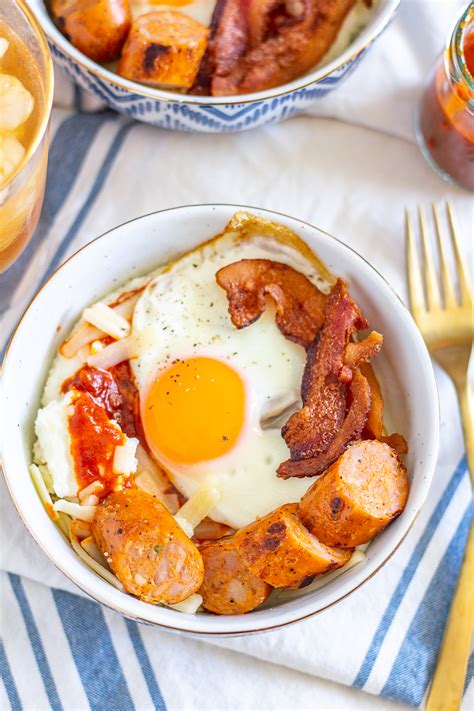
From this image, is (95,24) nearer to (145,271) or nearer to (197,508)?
(145,271)

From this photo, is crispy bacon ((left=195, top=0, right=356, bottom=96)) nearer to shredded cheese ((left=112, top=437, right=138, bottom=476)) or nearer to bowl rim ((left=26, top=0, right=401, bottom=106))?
bowl rim ((left=26, top=0, right=401, bottom=106))

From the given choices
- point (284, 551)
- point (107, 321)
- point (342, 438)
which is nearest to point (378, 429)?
point (342, 438)

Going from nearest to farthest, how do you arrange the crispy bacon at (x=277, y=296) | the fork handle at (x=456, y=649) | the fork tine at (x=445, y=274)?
the crispy bacon at (x=277, y=296), the fork handle at (x=456, y=649), the fork tine at (x=445, y=274)

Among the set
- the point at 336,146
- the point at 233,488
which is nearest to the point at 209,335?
the point at 233,488

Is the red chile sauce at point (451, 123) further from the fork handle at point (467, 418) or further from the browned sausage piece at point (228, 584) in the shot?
the browned sausage piece at point (228, 584)

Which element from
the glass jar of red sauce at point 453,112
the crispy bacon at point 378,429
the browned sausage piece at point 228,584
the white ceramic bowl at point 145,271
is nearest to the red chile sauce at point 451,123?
the glass jar of red sauce at point 453,112

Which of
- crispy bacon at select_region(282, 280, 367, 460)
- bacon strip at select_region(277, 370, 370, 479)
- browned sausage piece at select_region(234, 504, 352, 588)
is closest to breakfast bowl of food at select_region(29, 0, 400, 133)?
crispy bacon at select_region(282, 280, 367, 460)
